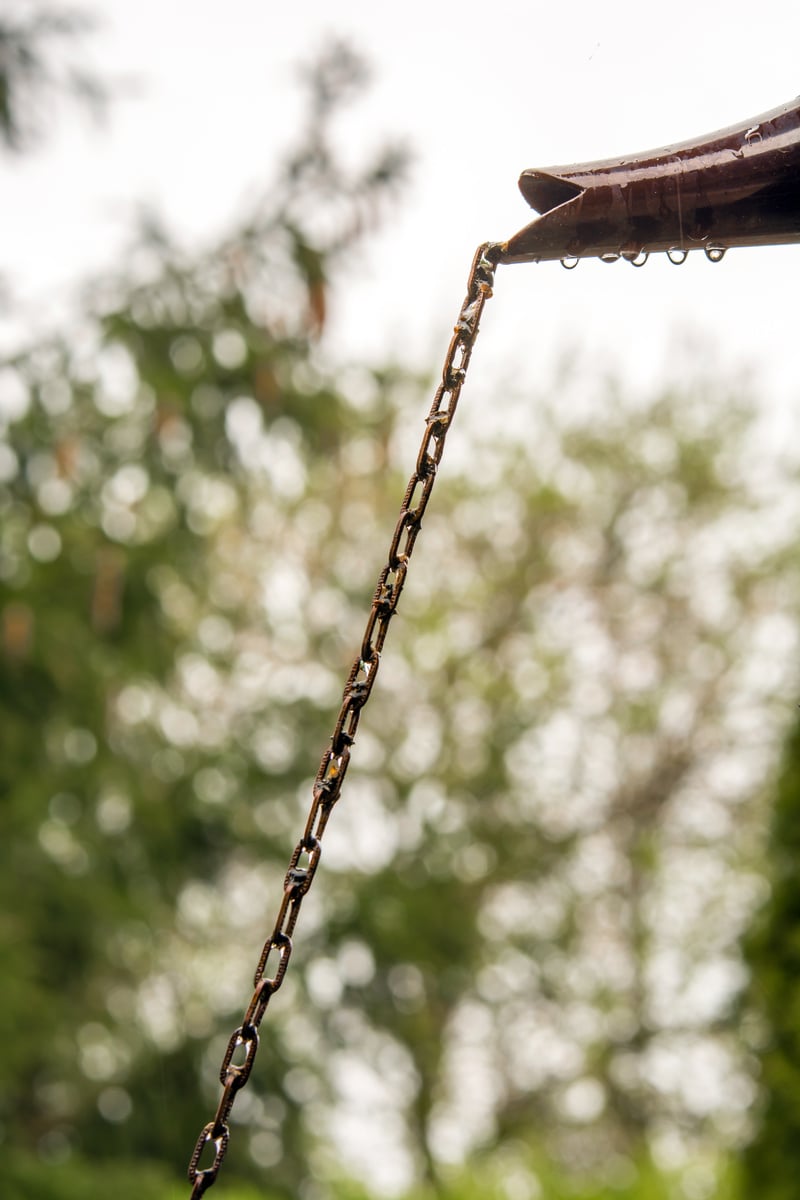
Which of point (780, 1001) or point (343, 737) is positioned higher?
point (780, 1001)

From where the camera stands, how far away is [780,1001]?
311 centimetres

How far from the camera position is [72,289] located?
4.36m

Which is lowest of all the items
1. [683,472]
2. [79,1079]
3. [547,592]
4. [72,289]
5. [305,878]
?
[305,878]

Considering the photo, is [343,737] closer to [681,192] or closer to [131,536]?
[681,192]

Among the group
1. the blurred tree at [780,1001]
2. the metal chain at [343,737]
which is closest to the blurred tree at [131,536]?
the blurred tree at [780,1001]

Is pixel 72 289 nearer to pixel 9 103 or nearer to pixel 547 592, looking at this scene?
pixel 9 103

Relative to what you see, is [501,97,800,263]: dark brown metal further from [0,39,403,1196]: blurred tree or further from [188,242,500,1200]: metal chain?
[0,39,403,1196]: blurred tree

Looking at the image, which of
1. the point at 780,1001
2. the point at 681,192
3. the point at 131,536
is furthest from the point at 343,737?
the point at 131,536

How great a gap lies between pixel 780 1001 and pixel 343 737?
247 cm

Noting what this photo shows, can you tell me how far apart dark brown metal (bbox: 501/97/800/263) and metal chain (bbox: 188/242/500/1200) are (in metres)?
0.08

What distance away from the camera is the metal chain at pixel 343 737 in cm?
101

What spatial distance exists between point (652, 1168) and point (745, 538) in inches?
267

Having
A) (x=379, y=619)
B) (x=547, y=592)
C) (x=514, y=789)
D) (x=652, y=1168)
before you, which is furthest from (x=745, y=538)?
(x=379, y=619)

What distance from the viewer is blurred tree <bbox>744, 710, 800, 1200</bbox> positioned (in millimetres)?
3047
